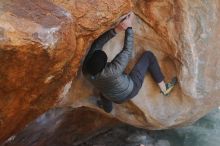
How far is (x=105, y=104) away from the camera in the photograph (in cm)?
570

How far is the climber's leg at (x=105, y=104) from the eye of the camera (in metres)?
5.67

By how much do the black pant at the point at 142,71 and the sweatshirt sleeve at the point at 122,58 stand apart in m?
0.47

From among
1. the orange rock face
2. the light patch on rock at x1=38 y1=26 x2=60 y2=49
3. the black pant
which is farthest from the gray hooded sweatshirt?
the light patch on rock at x1=38 y1=26 x2=60 y2=49

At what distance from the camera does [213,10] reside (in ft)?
17.4

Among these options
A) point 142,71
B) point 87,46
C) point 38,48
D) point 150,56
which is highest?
point 38,48

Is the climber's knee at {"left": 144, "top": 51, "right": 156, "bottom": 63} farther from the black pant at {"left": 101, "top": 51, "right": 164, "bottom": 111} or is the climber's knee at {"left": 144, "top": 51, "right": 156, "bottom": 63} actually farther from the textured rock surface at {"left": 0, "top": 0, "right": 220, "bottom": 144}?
the textured rock surface at {"left": 0, "top": 0, "right": 220, "bottom": 144}

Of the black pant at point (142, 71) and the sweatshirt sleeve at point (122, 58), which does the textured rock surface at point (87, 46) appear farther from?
the sweatshirt sleeve at point (122, 58)

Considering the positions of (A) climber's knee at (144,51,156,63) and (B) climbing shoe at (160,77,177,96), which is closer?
(A) climber's knee at (144,51,156,63)

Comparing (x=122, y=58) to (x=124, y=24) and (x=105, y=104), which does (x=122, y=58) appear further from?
(x=105, y=104)

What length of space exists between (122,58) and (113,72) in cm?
21

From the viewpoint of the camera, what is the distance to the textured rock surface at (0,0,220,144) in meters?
3.44

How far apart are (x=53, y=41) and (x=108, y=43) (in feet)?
6.39

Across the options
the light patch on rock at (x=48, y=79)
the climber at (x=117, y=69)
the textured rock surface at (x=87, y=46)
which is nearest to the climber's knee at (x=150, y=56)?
the climber at (x=117, y=69)

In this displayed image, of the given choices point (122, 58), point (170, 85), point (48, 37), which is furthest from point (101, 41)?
point (48, 37)
